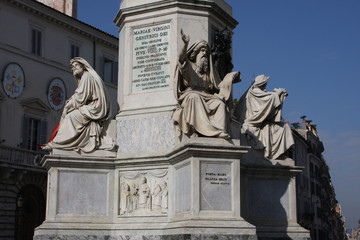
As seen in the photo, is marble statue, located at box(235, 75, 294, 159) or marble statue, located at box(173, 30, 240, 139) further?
marble statue, located at box(235, 75, 294, 159)

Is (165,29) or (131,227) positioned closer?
(131,227)

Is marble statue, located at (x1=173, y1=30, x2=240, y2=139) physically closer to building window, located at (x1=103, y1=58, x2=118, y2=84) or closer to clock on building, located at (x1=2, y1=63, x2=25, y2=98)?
clock on building, located at (x1=2, y1=63, x2=25, y2=98)

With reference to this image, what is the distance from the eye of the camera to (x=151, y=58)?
44.4 feet

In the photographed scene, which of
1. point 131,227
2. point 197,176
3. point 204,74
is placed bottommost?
point 131,227

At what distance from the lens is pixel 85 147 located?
42.1 ft

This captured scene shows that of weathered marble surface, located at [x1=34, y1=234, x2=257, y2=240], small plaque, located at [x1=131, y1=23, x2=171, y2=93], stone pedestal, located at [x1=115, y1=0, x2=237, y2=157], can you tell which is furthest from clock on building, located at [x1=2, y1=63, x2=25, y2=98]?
weathered marble surface, located at [x1=34, y1=234, x2=257, y2=240]

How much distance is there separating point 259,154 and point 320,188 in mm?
81318

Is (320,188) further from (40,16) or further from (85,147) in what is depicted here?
(85,147)

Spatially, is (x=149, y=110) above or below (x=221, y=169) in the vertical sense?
above

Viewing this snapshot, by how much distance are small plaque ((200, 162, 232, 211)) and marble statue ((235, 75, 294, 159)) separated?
7.98 ft

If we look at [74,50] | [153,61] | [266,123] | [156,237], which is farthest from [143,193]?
[74,50]

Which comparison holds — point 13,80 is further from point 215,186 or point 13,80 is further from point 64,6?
point 215,186

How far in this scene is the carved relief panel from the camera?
1240 cm

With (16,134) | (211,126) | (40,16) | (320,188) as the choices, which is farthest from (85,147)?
(320,188)
